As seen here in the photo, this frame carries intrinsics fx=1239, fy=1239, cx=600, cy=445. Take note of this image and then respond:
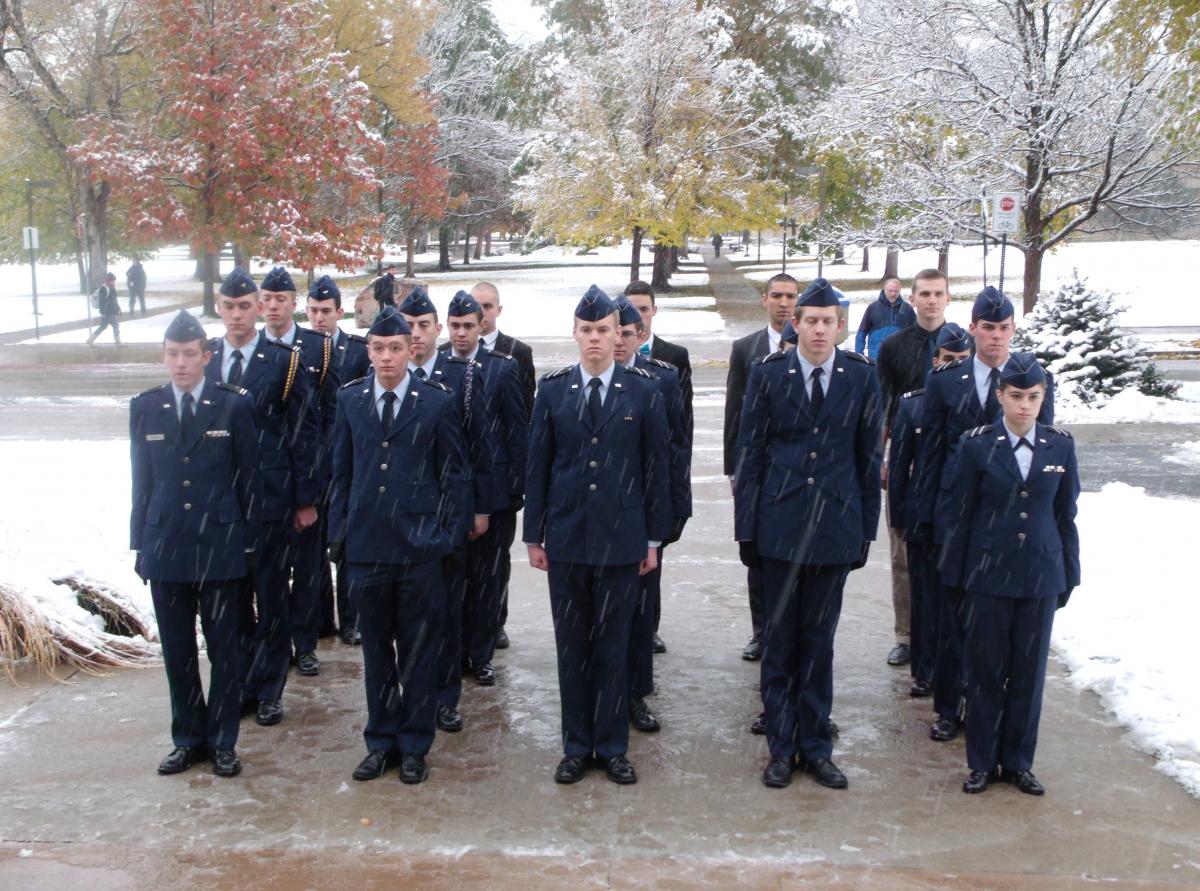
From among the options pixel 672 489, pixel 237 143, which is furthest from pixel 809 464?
pixel 237 143

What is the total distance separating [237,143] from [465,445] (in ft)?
87.7

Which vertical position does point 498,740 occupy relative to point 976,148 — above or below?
below

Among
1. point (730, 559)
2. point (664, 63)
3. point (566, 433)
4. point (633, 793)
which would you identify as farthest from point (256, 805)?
point (664, 63)

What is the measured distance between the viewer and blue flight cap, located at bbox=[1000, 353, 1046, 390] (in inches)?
206

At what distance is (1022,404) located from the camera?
524 cm

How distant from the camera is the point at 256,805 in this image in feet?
16.9

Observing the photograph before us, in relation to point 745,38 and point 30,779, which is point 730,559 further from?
point 745,38

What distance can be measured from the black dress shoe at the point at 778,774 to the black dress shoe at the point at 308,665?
107 inches

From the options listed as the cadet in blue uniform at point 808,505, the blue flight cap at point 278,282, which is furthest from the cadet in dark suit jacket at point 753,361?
the blue flight cap at point 278,282

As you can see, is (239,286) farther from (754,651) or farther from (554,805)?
(754,651)

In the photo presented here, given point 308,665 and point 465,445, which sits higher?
point 465,445

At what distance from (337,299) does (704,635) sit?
9.79ft

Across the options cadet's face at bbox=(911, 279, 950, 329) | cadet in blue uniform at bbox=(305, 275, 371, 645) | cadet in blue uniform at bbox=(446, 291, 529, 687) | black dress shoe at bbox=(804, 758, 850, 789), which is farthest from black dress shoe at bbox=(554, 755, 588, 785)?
cadet's face at bbox=(911, 279, 950, 329)

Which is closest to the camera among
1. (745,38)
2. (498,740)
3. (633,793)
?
(633,793)
